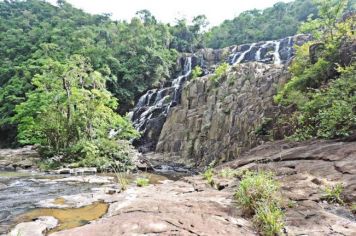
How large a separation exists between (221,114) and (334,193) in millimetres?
15426

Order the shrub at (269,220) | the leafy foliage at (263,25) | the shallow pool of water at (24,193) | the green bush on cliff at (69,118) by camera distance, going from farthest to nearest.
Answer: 1. the leafy foliage at (263,25)
2. the green bush on cliff at (69,118)
3. the shallow pool of water at (24,193)
4. the shrub at (269,220)

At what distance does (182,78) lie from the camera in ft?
115

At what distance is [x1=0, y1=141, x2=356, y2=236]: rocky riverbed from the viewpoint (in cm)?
452

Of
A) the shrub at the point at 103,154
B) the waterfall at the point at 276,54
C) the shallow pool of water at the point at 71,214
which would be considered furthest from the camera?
the waterfall at the point at 276,54

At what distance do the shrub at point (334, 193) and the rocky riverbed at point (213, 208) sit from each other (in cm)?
8

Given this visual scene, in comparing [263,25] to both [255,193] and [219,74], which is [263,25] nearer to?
[219,74]

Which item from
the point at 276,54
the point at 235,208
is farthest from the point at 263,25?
the point at 235,208

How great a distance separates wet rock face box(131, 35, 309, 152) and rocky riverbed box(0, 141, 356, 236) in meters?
18.6

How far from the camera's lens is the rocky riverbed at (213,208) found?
4.52 m

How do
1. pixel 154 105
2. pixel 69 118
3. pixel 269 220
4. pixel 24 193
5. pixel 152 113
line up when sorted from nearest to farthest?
pixel 269 220 < pixel 24 193 < pixel 69 118 < pixel 152 113 < pixel 154 105

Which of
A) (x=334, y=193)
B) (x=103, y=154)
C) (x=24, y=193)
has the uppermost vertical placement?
(x=103, y=154)

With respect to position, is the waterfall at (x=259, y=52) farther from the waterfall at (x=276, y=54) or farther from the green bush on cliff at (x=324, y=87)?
the green bush on cliff at (x=324, y=87)

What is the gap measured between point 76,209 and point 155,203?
203cm

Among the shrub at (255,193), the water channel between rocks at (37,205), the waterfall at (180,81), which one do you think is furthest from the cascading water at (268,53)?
the shrub at (255,193)
